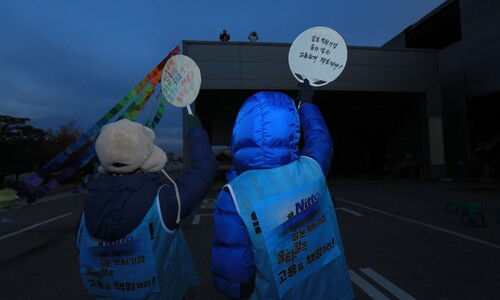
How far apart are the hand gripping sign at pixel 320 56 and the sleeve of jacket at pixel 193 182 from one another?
2.89 feet

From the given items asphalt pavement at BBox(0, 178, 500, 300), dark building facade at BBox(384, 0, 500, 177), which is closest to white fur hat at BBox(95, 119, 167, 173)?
asphalt pavement at BBox(0, 178, 500, 300)

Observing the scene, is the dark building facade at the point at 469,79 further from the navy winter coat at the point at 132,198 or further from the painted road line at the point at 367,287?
the navy winter coat at the point at 132,198

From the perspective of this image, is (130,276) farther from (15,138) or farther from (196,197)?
(15,138)

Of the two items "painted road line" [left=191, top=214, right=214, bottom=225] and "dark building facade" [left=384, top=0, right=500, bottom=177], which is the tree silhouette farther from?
"dark building facade" [left=384, top=0, right=500, bottom=177]

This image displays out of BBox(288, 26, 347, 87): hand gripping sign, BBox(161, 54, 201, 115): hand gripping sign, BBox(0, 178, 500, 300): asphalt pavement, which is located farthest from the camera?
BBox(0, 178, 500, 300): asphalt pavement

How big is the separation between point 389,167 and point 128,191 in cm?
2552

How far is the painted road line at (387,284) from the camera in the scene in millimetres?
3750

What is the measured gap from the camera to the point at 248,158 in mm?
1675

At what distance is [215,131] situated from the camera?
1329 inches

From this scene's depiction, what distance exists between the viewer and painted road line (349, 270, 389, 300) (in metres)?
3.78

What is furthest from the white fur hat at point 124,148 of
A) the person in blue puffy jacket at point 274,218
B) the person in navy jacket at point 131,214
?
the person in blue puffy jacket at point 274,218

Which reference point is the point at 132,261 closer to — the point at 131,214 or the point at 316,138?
the point at 131,214

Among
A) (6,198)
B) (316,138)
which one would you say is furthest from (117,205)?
(6,198)

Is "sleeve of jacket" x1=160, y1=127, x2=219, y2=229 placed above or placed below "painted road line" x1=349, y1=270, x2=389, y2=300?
above
